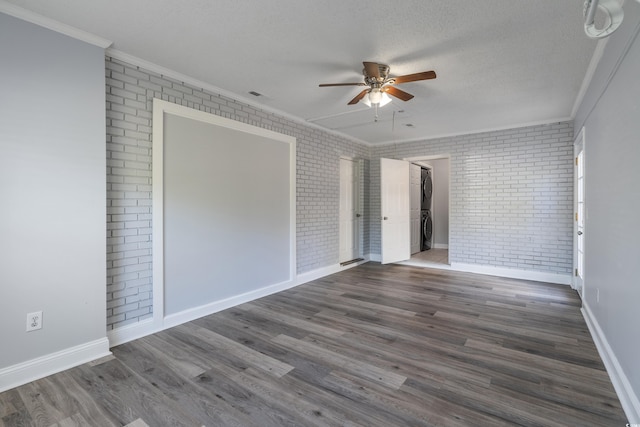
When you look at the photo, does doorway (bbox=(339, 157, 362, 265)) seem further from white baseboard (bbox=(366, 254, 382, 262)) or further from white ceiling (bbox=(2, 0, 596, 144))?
white ceiling (bbox=(2, 0, 596, 144))

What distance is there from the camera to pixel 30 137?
2.12 m

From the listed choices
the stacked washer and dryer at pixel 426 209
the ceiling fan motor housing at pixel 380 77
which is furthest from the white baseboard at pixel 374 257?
the ceiling fan motor housing at pixel 380 77

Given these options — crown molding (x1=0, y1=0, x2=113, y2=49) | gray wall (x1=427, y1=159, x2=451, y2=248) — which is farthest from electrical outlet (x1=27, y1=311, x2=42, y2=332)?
gray wall (x1=427, y1=159, x2=451, y2=248)

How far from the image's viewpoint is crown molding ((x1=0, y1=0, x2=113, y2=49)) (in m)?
2.03

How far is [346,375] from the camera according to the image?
216 cm

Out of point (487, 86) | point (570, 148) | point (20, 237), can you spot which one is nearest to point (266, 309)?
point (20, 237)

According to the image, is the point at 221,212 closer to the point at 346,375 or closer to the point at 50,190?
the point at 50,190

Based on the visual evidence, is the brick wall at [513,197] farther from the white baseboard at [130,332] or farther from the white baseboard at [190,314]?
the white baseboard at [130,332]

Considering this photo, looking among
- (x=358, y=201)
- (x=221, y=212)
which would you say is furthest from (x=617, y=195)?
(x=358, y=201)

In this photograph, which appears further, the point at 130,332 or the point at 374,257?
the point at 374,257

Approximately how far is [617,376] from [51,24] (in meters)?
4.65

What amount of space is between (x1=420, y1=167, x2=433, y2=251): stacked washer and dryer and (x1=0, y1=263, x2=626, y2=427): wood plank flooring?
4.27m

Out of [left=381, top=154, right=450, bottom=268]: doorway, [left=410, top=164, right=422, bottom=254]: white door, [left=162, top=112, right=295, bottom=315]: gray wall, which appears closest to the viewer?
[left=162, top=112, right=295, bottom=315]: gray wall

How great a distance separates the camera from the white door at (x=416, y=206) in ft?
23.4
